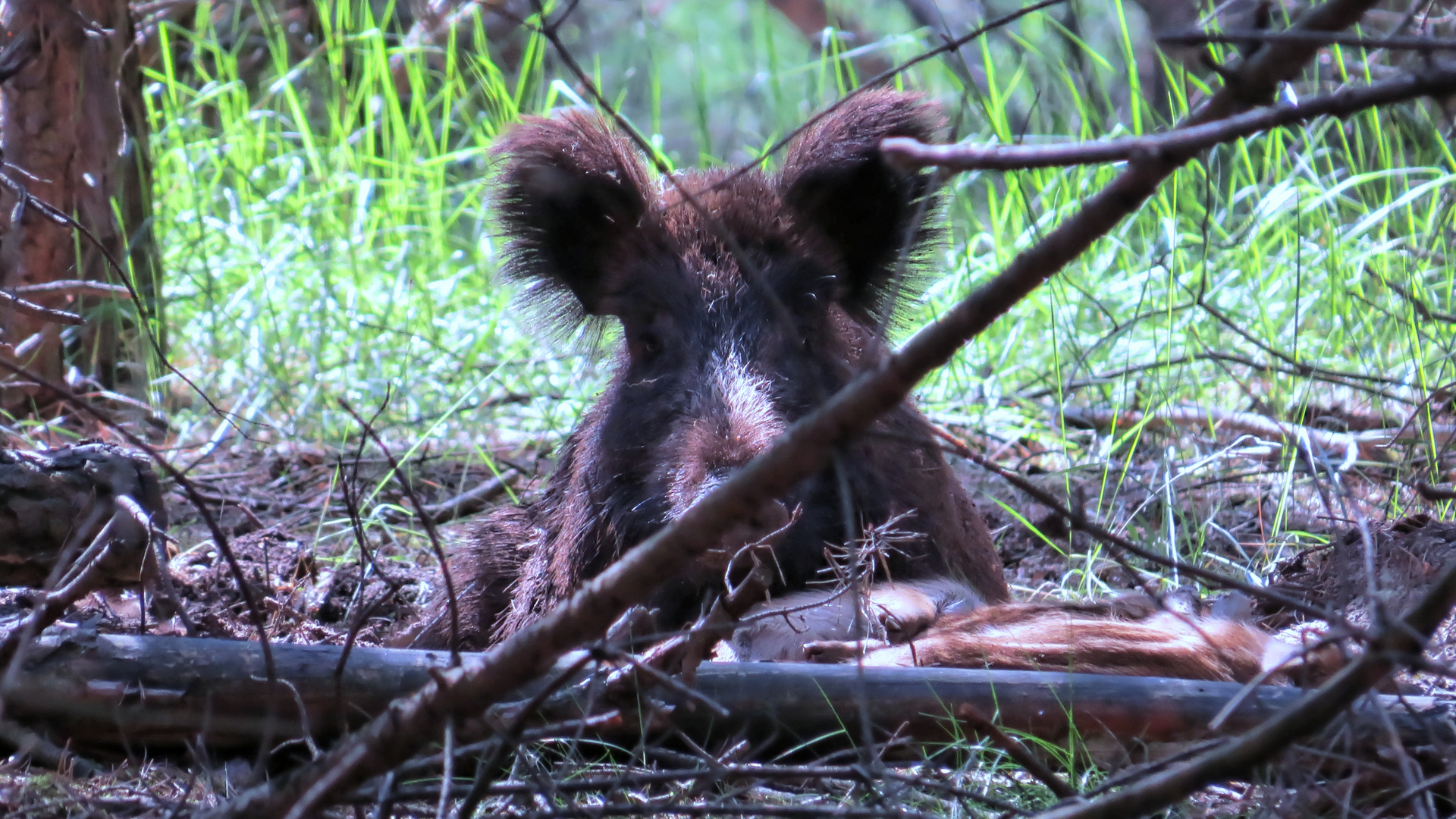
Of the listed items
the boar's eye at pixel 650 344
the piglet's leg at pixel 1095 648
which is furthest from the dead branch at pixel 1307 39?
the boar's eye at pixel 650 344

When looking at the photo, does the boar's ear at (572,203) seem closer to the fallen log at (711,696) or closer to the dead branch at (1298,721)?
the fallen log at (711,696)

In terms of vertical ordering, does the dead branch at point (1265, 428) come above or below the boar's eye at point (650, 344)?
below

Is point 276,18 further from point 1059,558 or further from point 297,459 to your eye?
point 1059,558

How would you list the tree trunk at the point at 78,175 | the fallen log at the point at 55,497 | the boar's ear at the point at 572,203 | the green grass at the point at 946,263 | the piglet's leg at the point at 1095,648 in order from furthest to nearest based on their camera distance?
the green grass at the point at 946,263
the tree trunk at the point at 78,175
the boar's ear at the point at 572,203
the fallen log at the point at 55,497
the piglet's leg at the point at 1095,648

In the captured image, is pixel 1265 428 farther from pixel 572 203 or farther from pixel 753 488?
pixel 753 488

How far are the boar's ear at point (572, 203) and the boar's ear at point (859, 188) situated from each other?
526mm

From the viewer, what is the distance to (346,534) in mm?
4738

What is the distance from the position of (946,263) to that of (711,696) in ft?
9.70

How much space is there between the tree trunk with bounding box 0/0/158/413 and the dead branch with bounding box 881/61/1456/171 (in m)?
3.83

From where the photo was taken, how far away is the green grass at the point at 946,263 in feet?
15.9

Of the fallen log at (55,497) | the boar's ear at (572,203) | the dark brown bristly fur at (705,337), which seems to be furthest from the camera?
the boar's ear at (572,203)

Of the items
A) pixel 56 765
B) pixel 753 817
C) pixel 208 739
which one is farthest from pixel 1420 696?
pixel 56 765

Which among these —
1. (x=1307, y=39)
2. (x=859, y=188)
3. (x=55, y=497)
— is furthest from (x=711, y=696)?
(x=859, y=188)

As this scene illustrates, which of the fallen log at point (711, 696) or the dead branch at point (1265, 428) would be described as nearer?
the fallen log at point (711, 696)
